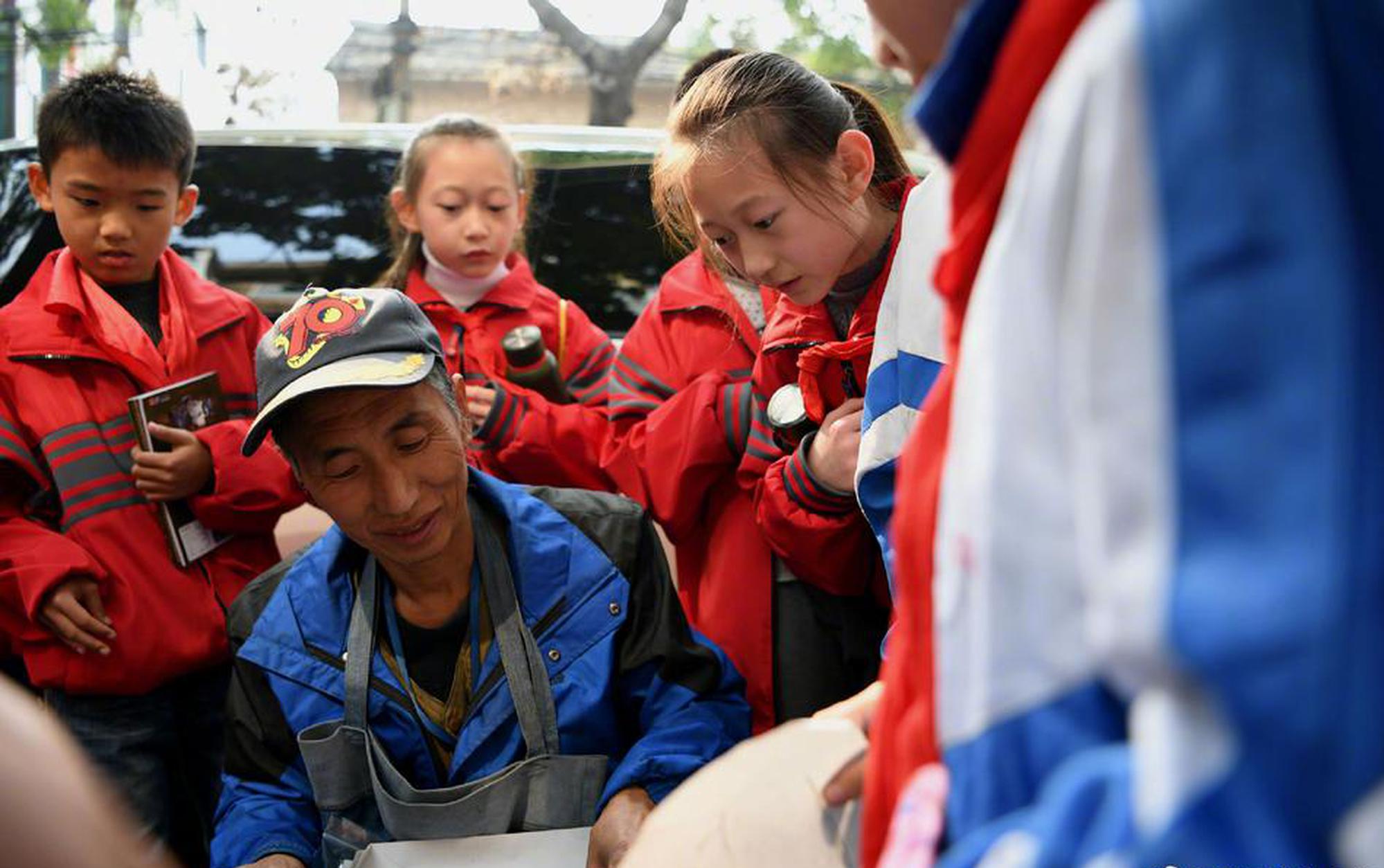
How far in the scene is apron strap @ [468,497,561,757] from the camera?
2.53 m

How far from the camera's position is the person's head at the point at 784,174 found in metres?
2.55

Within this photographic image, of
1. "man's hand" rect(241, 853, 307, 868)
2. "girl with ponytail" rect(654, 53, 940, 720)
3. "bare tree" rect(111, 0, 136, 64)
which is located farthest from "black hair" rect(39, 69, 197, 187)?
"bare tree" rect(111, 0, 136, 64)

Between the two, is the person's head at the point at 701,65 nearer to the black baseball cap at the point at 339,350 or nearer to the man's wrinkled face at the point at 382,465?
the black baseball cap at the point at 339,350

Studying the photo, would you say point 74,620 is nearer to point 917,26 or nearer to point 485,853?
point 485,853

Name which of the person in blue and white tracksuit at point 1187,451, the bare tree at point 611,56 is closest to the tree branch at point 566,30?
the bare tree at point 611,56

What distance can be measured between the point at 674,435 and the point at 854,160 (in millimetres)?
679

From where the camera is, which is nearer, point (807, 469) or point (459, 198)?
point (807, 469)

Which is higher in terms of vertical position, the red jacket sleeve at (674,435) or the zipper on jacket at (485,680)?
the red jacket sleeve at (674,435)

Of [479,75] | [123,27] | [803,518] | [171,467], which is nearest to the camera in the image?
[803,518]

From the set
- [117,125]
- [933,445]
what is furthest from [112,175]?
[933,445]

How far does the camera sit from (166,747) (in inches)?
124

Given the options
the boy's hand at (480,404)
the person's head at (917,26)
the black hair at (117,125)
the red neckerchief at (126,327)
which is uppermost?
the person's head at (917,26)

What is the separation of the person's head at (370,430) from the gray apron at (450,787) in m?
0.14

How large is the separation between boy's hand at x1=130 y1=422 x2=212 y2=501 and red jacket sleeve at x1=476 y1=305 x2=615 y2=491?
593mm
